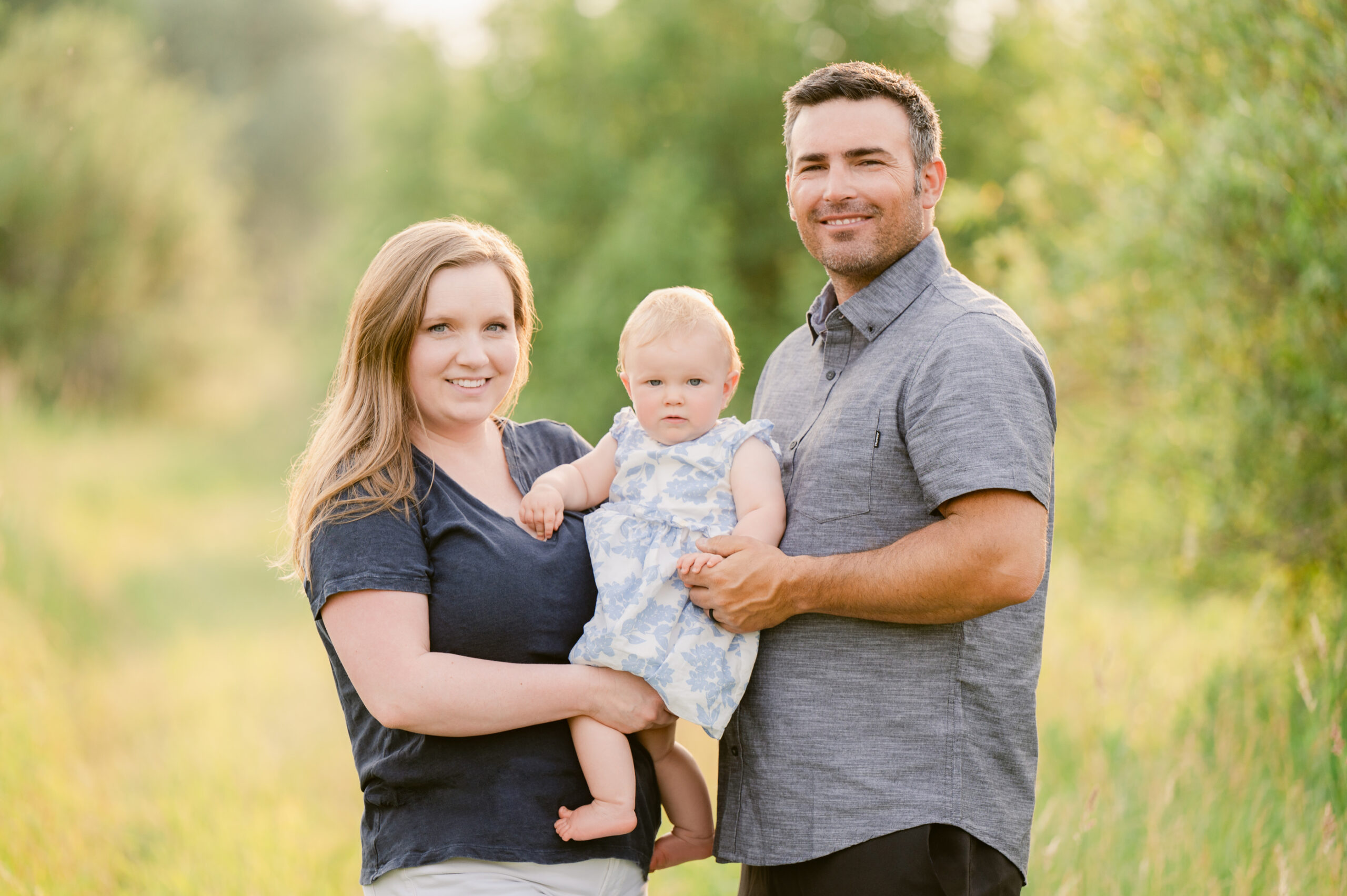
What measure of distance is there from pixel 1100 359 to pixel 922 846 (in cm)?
548

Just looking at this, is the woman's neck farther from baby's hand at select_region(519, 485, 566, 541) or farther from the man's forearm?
the man's forearm

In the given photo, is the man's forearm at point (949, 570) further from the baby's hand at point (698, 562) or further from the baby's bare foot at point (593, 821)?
the baby's bare foot at point (593, 821)

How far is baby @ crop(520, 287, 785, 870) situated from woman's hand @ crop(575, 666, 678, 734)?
0.08 ft

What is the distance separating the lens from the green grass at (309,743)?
348cm

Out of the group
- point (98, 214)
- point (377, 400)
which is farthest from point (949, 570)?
point (98, 214)

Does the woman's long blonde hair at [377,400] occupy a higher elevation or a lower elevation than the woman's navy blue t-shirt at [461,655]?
higher

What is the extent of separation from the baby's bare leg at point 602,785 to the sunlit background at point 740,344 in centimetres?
162

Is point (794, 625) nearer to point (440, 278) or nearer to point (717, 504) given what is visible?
point (717, 504)

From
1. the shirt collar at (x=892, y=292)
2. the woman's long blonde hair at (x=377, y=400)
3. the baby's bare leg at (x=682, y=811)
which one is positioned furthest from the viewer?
the baby's bare leg at (x=682, y=811)

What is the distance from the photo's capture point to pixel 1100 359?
6914 mm

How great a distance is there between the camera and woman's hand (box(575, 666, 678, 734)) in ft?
7.35

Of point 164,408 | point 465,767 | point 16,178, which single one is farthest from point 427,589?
point 164,408

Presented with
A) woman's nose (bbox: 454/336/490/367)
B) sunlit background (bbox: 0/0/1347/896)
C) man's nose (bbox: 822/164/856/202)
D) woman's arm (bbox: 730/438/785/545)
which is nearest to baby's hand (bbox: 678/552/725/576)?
woman's arm (bbox: 730/438/785/545)

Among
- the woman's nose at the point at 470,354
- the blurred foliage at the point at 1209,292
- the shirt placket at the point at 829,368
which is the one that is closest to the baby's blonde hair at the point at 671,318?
the shirt placket at the point at 829,368
